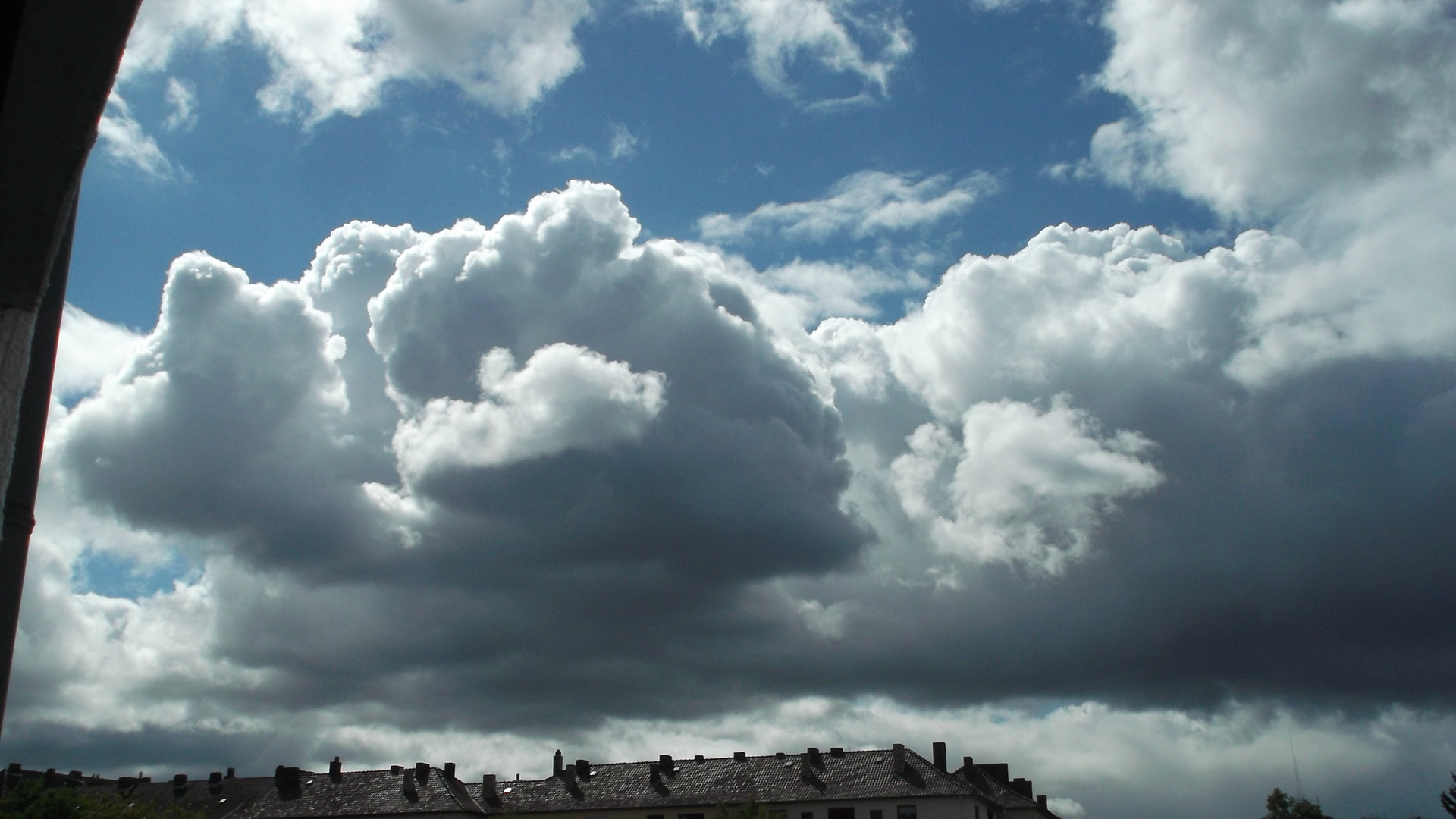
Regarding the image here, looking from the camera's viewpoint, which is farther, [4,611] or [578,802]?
[578,802]

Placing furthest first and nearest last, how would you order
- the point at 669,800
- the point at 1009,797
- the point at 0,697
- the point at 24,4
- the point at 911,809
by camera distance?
the point at 1009,797 → the point at 669,800 → the point at 911,809 → the point at 0,697 → the point at 24,4

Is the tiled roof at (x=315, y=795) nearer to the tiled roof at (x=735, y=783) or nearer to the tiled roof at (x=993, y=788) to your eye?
the tiled roof at (x=735, y=783)

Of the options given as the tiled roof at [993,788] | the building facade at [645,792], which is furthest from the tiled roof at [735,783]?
the tiled roof at [993,788]

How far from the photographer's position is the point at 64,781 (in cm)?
10000

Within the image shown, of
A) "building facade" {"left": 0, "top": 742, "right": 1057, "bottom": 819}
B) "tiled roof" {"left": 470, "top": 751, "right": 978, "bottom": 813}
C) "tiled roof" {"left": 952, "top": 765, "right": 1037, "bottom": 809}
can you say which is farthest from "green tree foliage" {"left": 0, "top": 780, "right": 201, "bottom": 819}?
"tiled roof" {"left": 952, "top": 765, "right": 1037, "bottom": 809}

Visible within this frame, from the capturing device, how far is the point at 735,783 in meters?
81.1

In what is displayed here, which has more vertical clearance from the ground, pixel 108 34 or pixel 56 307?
pixel 108 34

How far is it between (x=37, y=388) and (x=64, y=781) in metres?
115

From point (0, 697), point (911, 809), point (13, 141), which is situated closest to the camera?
point (13, 141)

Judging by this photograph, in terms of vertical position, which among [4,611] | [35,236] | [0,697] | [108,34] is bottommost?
[0,697]

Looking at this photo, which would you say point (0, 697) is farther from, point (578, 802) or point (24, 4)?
point (578, 802)

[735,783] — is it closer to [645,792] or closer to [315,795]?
[645,792]

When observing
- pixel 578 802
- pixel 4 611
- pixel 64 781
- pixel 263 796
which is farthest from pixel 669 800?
pixel 4 611

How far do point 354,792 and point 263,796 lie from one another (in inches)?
287
